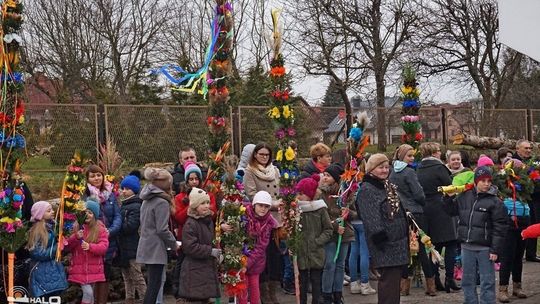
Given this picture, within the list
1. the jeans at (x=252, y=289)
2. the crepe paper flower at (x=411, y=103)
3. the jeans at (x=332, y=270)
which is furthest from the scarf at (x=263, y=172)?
the crepe paper flower at (x=411, y=103)

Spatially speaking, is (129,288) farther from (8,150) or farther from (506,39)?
(506,39)

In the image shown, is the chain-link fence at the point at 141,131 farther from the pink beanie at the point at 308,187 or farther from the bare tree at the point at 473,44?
the bare tree at the point at 473,44

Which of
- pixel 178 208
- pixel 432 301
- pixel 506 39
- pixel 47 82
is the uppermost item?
pixel 47 82

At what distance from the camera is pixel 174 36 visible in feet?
116

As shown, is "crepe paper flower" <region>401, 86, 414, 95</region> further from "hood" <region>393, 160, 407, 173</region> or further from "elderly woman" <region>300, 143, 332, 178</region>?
"elderly woman" <region>300, 143, 332, 178</region>

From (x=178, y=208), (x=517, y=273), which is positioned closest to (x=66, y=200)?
(x=178, y=208)

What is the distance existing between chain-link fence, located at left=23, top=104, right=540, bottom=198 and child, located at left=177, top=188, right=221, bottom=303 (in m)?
3.61

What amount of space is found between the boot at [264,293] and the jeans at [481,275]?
238 centimetres

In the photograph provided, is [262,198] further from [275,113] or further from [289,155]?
[275,113]

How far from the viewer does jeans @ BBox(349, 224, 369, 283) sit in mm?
9555

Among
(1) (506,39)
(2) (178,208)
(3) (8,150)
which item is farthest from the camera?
(2) (178,208)

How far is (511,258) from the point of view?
8.91 m

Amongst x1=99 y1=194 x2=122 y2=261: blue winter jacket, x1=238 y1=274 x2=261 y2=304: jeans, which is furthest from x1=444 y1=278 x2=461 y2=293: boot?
x1=99 y1=194 x2=122 y2=261: blue winter jacket

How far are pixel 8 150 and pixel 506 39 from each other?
16.8 ft
